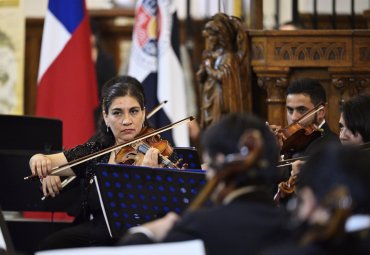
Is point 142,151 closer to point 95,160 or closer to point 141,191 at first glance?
point 95,160

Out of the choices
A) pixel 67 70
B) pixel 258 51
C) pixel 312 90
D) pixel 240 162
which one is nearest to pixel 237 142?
pixel 240 162

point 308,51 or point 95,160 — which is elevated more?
point 308,51

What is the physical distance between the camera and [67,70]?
21.3ft

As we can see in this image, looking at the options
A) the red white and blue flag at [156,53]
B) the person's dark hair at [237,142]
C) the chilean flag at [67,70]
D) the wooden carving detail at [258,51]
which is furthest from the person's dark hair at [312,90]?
the person's dark hair at [237,142]

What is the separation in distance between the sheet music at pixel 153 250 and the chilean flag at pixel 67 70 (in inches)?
158

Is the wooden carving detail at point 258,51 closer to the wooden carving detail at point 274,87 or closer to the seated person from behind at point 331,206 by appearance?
the wooden carving detail at point 274,87

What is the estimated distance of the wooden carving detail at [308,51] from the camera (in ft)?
17.4

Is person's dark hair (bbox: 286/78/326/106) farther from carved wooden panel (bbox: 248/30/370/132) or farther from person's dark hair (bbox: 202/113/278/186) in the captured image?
person's dark hair (bbox: 202/113/278/186)

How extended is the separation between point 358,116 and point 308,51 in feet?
4.97

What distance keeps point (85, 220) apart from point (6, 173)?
653 millimetres

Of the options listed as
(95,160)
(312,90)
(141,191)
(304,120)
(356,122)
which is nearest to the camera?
(141,191)

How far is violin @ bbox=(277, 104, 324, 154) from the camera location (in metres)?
4.38

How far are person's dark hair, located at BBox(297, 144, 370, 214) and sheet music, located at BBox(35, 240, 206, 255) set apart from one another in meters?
0.36

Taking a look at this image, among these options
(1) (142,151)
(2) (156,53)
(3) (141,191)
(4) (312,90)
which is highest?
(2) (156,53)
